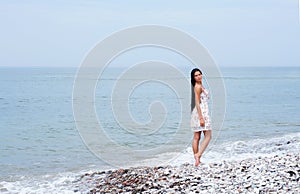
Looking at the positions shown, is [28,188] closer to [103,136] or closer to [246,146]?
[246,146]

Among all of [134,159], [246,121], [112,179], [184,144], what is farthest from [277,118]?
[112,179]

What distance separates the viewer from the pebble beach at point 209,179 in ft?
28.9

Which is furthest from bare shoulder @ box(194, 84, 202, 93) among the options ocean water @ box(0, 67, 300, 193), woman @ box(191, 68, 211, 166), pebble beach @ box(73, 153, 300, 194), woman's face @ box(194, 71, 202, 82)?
ocean water @ box(0, 67, 300, 193)

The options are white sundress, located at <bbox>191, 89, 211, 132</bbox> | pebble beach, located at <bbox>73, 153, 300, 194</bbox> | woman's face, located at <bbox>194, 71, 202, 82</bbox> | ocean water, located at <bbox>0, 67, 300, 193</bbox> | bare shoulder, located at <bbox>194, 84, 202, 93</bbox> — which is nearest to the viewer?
pebble beach, located at <bbox>73, 153, 300, 194</bbox>

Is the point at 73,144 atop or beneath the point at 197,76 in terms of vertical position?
beneath

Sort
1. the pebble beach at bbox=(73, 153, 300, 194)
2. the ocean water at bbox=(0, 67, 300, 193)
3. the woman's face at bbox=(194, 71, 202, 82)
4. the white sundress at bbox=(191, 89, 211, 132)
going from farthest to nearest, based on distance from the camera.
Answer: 1. the ocean water at bbox=(0, 67, 300, 193)
2. the white sundress at bbox=(191, 89, 211, 132)
3. the woman's face at bbox=(194, 71, 202, 82)
4. the pebble beach at bbox=(73, 153, 300, 194)

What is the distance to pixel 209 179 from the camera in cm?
967

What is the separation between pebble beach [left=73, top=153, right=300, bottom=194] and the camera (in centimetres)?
881

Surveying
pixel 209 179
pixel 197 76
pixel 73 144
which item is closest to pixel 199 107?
pixel 197 76

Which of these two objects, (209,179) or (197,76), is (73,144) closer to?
(197,76)

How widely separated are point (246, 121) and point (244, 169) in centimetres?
1949

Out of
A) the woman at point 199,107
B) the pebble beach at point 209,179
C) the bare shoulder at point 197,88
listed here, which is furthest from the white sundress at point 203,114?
the pebble beach at point 209,179

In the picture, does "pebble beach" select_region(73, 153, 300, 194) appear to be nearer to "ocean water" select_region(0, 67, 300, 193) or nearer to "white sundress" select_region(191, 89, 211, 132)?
"white sundress" select_region(191, 89, 211, 132)

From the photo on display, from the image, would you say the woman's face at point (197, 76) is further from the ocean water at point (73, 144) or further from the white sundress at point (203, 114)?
the ocean water at point (73, 144)
